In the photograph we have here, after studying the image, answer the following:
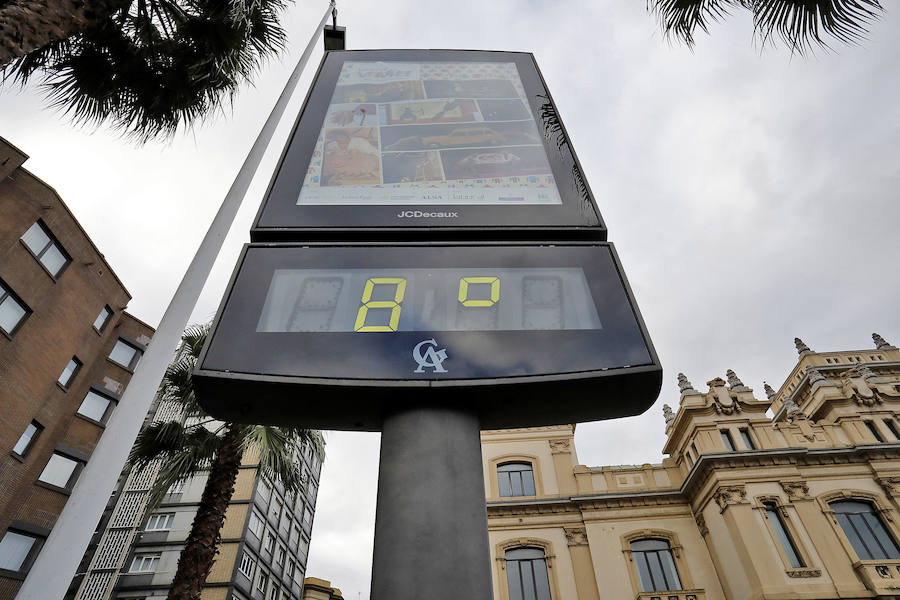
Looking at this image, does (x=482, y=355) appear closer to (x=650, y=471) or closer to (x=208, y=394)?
(x=208, y=394)

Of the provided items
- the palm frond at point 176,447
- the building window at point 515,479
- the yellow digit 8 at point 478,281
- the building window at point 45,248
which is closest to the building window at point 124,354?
the building window at point 45,248

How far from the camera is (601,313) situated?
2.31m

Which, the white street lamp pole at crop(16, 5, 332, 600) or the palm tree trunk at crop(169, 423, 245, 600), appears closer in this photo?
the white street lamp pole at crop(16, 5, 332, 600)

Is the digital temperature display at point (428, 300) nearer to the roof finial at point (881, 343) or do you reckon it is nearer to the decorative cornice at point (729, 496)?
the decorative cornice at point (729, 496)

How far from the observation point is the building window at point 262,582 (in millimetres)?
28380

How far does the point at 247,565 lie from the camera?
27438 millimetres

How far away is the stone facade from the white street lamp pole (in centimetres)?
1500

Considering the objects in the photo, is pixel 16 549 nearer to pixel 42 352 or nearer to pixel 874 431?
pixel 42 352

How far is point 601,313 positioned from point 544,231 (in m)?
0.66

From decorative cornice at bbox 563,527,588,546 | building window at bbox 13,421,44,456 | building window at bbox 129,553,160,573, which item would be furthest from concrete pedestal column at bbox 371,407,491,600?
building window at bbox 129,553,160,573

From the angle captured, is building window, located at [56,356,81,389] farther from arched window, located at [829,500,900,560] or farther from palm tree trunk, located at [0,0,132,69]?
arched window, located at [829,500,900,560]

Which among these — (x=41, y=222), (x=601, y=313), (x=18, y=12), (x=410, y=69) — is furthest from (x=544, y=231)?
(x=41, y=222)

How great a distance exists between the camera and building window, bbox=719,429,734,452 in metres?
18.8

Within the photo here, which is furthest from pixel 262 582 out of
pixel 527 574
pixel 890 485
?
pixel 890 485
